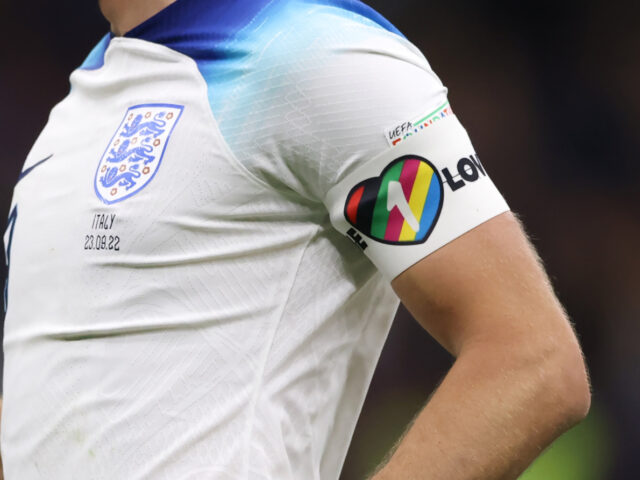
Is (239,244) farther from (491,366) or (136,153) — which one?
(491,366)

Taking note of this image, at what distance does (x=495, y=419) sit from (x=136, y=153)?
418mm

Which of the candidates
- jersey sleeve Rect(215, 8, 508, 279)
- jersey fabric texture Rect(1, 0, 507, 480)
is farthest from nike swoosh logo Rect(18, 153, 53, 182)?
jersey sleeve Rect(215, 8, 508, 279)

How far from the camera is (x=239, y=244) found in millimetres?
844

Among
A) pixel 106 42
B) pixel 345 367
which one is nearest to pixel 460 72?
pixel 106 42

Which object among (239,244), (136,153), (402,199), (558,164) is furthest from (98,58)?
(558,164)

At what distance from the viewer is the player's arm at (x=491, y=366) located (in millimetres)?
727

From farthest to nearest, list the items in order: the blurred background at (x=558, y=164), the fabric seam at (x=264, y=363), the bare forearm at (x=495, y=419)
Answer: the blurred background at (x=558, y=164) → the fabric seam at (x=264, y=363) → the bare forearm at (x=495, y=419)

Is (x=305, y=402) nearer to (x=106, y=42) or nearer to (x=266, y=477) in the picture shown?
(x=266, y=477)

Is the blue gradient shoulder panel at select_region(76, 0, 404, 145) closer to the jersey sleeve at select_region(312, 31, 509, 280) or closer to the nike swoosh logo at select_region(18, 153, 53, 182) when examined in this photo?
the jersey sleeve at select_region(312, 31, 509, 280)

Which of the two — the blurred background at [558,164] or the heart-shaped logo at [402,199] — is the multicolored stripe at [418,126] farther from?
the blurred background at [558,164]

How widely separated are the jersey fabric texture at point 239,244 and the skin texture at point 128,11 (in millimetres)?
112

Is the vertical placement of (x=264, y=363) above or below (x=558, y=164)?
above

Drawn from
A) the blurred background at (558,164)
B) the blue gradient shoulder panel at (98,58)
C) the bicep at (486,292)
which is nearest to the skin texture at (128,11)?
the blue gradient shoulder panel at (98,58)

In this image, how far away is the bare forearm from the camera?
73 centimetres
